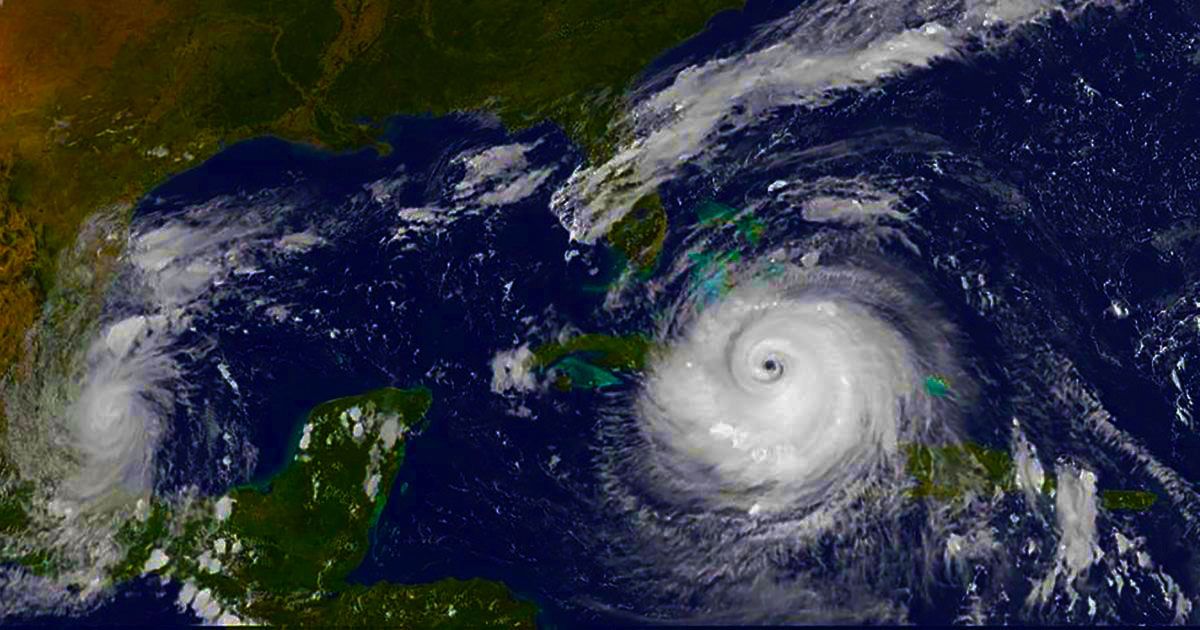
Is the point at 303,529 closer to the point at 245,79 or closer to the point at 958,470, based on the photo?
the point at 245,79

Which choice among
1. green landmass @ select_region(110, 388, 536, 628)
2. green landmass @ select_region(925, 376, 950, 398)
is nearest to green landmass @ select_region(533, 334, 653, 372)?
green landmass @ select_region(110, 388, 536, 628)

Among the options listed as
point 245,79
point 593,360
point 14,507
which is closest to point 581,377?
point 593,360

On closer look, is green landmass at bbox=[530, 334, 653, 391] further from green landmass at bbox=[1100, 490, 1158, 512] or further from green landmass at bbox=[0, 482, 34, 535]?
green landmass at bbox=[0, 482, 34, 535]

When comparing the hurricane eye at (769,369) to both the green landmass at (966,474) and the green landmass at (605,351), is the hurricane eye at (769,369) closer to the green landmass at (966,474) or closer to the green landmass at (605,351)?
the green landmass at (605,351)

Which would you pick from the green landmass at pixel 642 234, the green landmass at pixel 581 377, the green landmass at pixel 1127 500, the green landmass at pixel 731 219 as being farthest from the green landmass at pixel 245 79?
the green landmass at pixel 1127 500

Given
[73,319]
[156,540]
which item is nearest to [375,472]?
[156,540]

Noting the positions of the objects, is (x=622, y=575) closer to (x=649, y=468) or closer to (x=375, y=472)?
(x=649, y=468)

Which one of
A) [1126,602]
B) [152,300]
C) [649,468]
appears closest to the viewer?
[1126,602]
